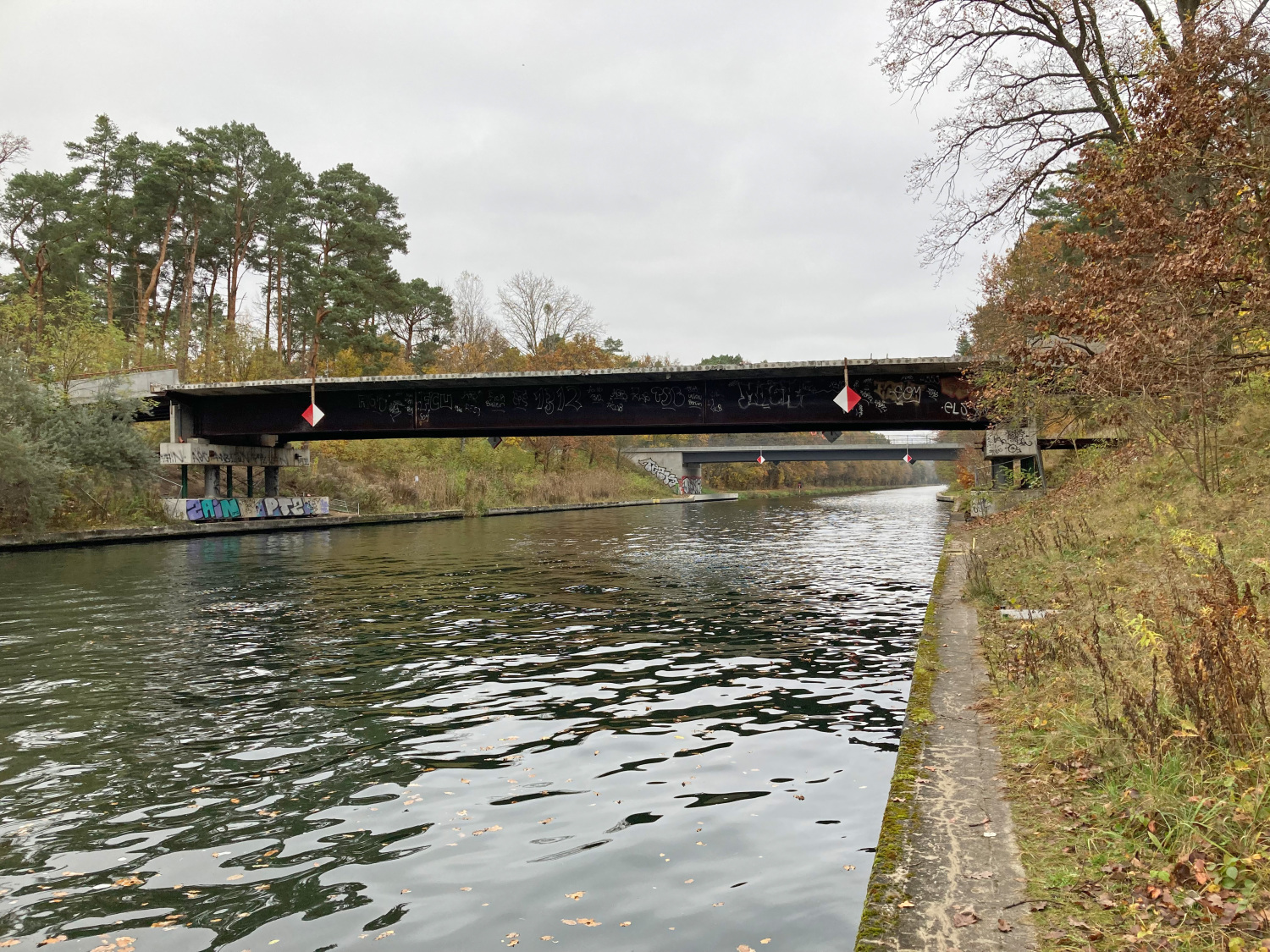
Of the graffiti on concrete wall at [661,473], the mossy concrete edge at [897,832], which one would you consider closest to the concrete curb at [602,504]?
the graffiti on concrete wall at [661,473]

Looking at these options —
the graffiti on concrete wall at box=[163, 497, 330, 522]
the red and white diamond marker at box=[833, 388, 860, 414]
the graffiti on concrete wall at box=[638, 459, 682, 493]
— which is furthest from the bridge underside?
the graffiti on concrete wall at box=[638, 459, 682, 493]

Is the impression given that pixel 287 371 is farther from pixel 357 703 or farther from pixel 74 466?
pixel 357 703

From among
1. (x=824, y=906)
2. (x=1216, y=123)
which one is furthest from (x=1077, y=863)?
(x=1216, y=123)

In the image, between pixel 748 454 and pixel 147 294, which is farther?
pixel 748 454

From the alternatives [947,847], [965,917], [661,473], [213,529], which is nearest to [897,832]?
[947,847]

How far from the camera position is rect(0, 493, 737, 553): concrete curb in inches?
1236

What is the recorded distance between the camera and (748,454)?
96.9 metres

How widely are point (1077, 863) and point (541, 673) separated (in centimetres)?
760

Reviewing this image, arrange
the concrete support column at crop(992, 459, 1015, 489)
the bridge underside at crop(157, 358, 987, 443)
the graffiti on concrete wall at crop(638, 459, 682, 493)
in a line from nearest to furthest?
the bridge underside at crop(157, 358, 987, 443) → the concrete support column at crop(992, 459, 1015, 489) → the graffiti on concrete wall at crop(638, 459, 682, 493)

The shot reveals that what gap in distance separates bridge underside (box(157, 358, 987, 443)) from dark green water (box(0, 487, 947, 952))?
1473 centimetres

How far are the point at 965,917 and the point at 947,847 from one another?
86cm

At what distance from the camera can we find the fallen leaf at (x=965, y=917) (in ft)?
13.3

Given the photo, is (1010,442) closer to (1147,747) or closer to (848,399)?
(848,399)

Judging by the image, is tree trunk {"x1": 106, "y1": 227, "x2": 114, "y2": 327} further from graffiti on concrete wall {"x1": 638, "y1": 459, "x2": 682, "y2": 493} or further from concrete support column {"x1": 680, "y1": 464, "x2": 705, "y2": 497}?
concrete support column {"x1": 680, "y1": 464, "x2": 705, "y2": 497}
